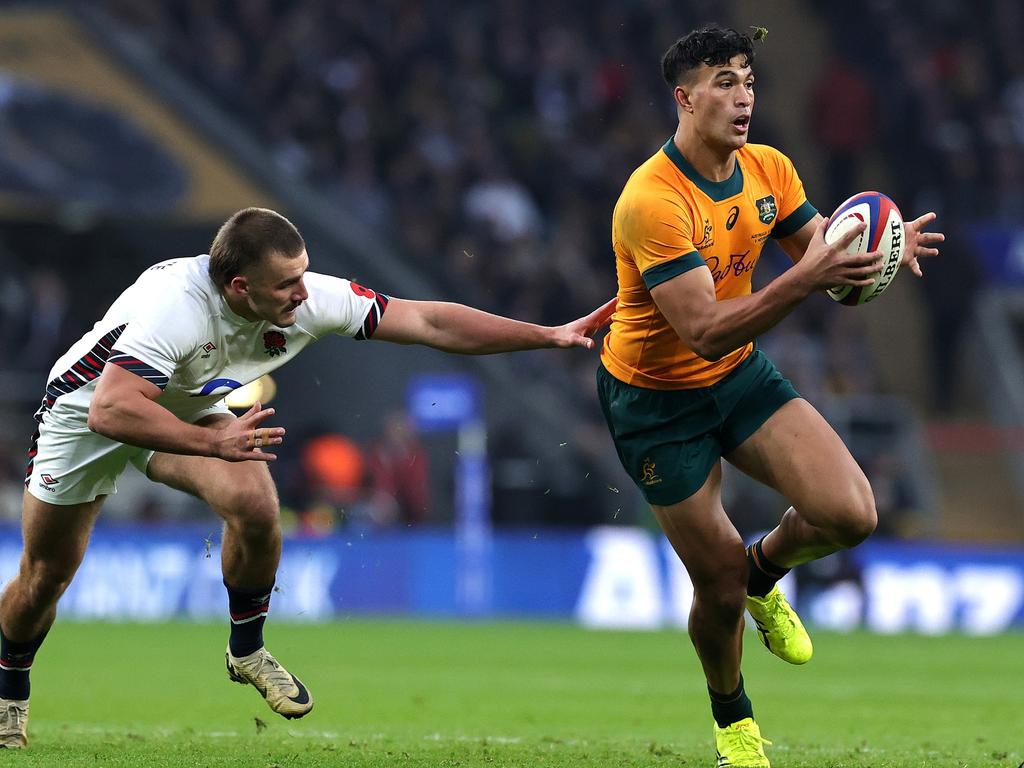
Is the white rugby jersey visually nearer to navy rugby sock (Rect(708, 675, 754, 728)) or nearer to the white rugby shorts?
the white rugby shorts

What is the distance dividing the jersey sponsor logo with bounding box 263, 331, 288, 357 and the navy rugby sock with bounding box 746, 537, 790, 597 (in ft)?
7.39

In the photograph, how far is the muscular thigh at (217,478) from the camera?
7.96m

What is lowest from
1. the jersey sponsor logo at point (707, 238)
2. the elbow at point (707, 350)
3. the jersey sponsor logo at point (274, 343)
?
the elbow at point (707, 350)

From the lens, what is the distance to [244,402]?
18812mm

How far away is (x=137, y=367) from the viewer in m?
7.44

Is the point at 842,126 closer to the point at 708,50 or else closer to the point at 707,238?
the point at 708,50

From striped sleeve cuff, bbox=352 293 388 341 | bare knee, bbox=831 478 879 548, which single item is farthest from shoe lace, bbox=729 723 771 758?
striped sleeve cuff, bbox=352 293 388 341

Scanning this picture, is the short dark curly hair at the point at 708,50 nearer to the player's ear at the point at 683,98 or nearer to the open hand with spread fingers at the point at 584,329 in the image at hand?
the player's ear at the point at 683,98

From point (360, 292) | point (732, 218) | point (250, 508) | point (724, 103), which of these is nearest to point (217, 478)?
point (250, 508)

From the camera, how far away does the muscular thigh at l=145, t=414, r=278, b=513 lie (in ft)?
26.1

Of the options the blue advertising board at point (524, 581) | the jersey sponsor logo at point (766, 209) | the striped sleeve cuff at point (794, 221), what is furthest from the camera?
the blue advertising board at point (524, 581)

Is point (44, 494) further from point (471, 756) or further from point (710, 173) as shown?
point (710, 173)

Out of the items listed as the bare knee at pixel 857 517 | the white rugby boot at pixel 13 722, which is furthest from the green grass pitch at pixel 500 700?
the bare knee at pixel 857 517

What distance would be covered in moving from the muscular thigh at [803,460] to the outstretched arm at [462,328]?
91cm
